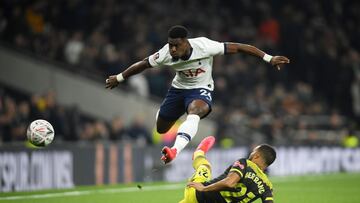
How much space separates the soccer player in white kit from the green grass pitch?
7.39 ft

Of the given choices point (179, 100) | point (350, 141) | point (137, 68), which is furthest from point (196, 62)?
point (350, 141)

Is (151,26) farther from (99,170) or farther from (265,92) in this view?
(99,170)

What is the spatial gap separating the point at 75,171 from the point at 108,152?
1.18 metres

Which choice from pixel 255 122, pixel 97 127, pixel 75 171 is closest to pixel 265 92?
pixel 255 122

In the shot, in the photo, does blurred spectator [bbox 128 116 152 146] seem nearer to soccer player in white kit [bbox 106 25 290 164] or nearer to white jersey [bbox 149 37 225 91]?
soccer player in white kit [bbox 106 25 290 164]

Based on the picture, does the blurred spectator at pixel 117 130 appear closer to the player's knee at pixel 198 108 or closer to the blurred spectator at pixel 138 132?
the blurred spectator at pixel 138 132

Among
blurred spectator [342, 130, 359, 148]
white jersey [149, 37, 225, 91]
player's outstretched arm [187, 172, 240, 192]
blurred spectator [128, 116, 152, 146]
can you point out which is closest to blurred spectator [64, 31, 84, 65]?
blurred spectator [128, 116, 152, 146]

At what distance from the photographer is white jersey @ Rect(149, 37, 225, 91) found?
1247cm

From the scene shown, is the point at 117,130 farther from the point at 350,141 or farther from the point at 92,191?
the point at 350,141

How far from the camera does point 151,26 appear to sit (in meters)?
25.7

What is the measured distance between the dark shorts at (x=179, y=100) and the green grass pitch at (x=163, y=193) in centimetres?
205

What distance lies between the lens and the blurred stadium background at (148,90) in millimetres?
19125

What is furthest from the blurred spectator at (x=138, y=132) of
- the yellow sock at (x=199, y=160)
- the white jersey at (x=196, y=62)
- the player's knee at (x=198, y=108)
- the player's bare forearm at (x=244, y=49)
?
the yellow sock at (x=199, y=160)

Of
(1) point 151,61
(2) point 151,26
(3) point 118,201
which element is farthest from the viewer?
(2) point 151,26
